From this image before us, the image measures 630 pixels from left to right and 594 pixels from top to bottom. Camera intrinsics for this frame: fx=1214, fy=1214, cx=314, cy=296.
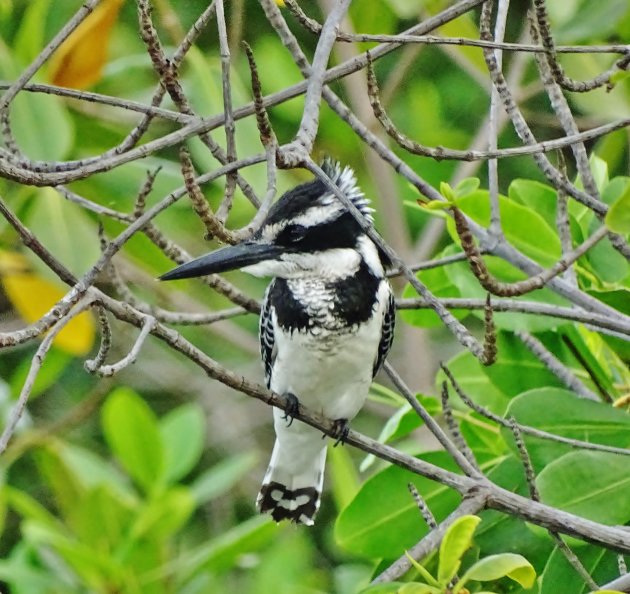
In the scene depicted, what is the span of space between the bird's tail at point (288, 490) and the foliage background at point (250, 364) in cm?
9

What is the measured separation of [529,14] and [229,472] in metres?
1.49

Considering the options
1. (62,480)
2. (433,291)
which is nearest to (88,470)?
(62,480)

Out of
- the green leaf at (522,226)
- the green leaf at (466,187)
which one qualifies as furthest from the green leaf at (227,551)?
the green leaf at (466,187)

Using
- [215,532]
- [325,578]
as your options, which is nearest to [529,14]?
[325,578]

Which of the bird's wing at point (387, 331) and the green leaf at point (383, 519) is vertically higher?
the bird's wing at point (387, 331)

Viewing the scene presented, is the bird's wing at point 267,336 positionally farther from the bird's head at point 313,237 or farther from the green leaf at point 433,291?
the green leaf at point 433,291

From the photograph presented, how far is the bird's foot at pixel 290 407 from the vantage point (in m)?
1.98

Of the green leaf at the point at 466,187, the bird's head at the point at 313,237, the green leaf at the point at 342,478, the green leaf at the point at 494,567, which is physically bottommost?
the green leaf at the point at 494,567

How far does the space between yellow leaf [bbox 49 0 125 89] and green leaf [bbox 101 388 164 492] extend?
0.78m

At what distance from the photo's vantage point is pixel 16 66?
2.62 m

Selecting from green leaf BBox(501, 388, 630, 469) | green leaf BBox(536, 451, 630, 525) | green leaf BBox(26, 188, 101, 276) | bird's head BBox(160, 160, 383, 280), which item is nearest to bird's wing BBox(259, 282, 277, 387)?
bird's head BBox(160, 160, 383, 280)

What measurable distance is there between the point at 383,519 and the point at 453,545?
63 cm

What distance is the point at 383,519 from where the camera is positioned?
2053mm

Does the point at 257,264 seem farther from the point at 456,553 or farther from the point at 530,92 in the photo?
the point at 530,92
